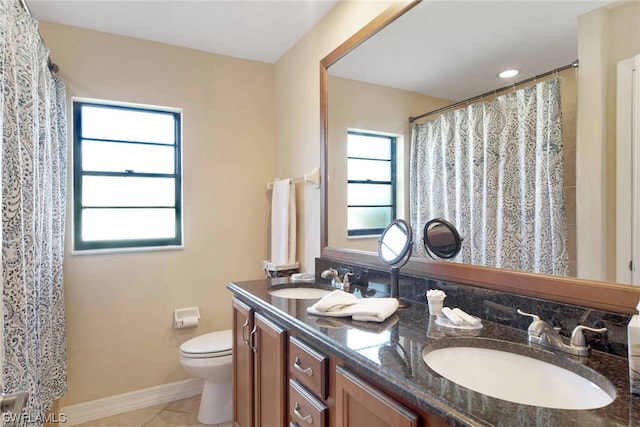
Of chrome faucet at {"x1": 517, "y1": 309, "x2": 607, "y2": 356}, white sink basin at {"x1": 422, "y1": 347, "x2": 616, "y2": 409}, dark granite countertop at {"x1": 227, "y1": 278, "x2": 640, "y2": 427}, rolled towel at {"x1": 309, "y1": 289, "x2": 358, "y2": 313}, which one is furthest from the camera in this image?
rolled towel at {"x1": 309, "y1": 289, "x2": 358, "y2": 313}

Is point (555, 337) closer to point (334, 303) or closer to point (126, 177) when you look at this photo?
point (334, 303)

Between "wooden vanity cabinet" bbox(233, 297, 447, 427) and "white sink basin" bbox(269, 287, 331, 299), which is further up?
"white sink basin" bbox(269, 287, 331, 299)

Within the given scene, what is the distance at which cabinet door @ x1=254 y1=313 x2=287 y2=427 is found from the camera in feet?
4.52

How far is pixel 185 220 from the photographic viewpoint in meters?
2.64

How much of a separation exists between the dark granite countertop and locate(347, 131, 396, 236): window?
1.71 feet

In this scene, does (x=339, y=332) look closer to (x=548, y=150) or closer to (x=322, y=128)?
(x=548, y=150)

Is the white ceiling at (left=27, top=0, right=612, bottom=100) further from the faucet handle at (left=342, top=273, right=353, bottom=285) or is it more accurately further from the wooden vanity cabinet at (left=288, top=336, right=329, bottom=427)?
the wooden vanity cabinet at (left=288, top=336, right=329, bottom=427)

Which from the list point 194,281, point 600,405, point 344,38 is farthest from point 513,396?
point 194,281

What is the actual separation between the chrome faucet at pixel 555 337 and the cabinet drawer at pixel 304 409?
65 cm

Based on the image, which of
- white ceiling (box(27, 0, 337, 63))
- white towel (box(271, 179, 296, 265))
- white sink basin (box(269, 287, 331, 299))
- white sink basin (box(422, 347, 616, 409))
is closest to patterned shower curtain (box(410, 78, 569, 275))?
white sink basin (box(422, 347, 616, 409))

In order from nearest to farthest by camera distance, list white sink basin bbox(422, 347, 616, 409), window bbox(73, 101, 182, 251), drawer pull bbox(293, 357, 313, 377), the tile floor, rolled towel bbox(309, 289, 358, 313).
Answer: white sink basin bbox(422, 347, 616, 409), drawer pull bbox(293, 357, 313, 377), rolled towel bbox(309, 289, 358, 313), the tile floor, window bbox(73, 101, 182, 251)

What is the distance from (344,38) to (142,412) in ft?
8.93

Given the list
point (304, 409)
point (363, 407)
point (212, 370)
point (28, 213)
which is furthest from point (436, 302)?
point (28, 213)

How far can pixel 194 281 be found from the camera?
2674 millimetres
